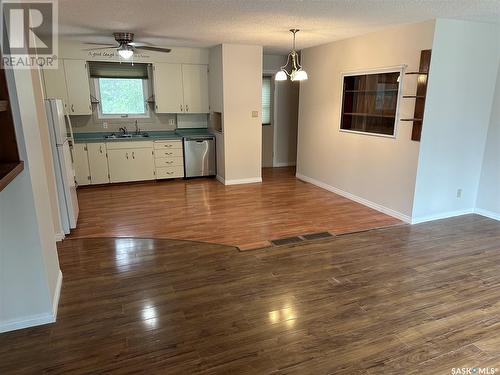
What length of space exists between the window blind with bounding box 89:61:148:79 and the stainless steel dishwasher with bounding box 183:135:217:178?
1.52 m

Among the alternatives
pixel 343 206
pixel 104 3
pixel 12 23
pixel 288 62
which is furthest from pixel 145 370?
pixel 288 62

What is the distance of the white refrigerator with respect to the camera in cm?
358

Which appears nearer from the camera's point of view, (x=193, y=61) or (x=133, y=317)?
(x=133, y=317)

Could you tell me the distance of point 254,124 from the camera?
20.1 feet

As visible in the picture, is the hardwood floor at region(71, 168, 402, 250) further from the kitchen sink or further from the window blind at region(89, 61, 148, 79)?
the window blind at region(89, 61, 148, 79)

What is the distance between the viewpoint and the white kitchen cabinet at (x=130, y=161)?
5.91 m

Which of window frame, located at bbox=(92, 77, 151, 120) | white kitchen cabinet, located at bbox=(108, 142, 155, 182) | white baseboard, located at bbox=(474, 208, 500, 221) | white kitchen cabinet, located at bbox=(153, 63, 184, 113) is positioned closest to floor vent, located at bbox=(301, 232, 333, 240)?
white baseboard, located at bbox=(474, 208, 500, 221)

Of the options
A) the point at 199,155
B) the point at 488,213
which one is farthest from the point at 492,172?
the point at 199,155

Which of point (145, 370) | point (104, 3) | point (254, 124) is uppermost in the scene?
→ point (104, 3)

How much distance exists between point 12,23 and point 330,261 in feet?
10.3

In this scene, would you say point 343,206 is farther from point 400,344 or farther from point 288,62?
point 288,62

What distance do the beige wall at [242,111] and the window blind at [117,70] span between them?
1.75 meters

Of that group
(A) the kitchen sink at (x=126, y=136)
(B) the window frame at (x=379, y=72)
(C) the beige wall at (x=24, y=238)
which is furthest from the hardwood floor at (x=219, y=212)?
(C) the beige wall at (x=24, y=238)

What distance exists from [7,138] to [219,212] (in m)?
2.90
